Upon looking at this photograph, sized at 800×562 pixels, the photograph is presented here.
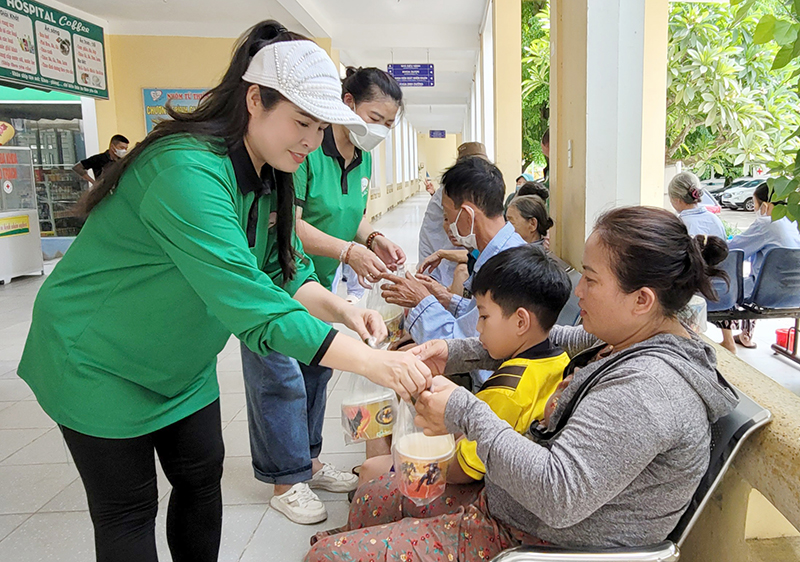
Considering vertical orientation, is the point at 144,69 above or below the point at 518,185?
above

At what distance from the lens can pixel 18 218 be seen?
769 centimetres

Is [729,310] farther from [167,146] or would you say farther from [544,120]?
[544,120]

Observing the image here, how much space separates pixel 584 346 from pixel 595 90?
1.25 m

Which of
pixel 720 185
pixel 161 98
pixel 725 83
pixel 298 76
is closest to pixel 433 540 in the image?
pixel 298 76

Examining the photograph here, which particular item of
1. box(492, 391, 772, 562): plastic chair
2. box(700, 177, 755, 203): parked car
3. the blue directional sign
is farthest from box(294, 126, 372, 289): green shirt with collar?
box(700, 177, 755, 203): parked car

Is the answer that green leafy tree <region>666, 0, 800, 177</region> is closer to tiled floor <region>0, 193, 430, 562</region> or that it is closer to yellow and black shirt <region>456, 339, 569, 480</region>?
tiled floor <region>0, 193, 430, 562</region>

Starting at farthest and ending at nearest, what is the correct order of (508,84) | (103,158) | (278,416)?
(508,84)
(103,158)
(278,416)

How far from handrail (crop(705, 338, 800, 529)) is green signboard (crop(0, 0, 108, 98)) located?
288 inches

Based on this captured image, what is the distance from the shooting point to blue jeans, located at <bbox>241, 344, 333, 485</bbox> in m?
2.20

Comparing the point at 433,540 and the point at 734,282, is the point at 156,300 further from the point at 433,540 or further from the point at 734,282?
the point at 734,282

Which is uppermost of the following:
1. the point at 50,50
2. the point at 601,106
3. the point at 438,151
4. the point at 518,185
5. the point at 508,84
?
the point at 438,151

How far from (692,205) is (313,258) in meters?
3.57

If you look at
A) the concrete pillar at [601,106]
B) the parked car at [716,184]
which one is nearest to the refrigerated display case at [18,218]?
the concrete pillar at [601,106]

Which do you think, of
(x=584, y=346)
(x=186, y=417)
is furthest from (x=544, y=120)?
(x=186, y=417)
